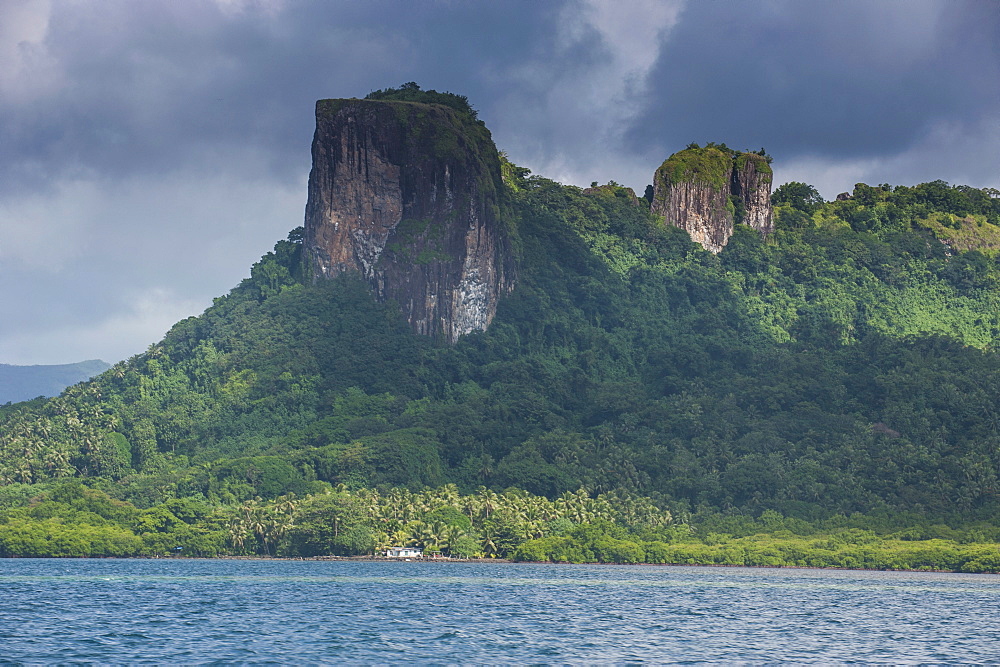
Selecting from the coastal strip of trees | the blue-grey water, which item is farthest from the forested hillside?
the blue-grey water

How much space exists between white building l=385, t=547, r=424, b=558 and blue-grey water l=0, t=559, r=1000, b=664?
24.7m

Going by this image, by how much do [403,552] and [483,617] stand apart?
239ft

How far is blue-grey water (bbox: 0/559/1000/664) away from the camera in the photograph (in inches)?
2178

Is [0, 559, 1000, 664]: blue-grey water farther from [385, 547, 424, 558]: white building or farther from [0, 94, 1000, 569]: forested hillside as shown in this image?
→ [0, 94, 1000, 569]: forested hillside

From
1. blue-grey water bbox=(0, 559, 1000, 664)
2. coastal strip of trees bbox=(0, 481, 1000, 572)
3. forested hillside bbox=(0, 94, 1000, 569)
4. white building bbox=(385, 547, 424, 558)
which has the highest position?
forested hillside bbox=(0, 94, 1000, 569)

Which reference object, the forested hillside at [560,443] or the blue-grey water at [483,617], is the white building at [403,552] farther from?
the blue-grey water at [483,617]

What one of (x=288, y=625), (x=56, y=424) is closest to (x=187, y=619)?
(x=288, y=625)

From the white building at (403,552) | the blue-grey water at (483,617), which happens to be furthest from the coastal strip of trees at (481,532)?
the blue-grey water at (483,617)

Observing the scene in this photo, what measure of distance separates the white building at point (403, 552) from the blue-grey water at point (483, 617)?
2465cm

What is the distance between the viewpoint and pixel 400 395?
648 feet

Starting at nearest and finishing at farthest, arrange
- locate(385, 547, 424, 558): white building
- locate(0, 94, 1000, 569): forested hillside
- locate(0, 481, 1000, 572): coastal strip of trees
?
locate(0, 481, 1000, 572): coastal strip of trees < locate(385, 547, 424, 558): white building < locate(0, 94, 1000, 569): forested hillside

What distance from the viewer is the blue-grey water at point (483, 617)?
2178 inches

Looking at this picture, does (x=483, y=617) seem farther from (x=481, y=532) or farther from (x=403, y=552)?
(x=481, y=532)

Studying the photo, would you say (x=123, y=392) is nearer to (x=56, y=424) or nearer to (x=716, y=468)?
(x=56, y=424)
